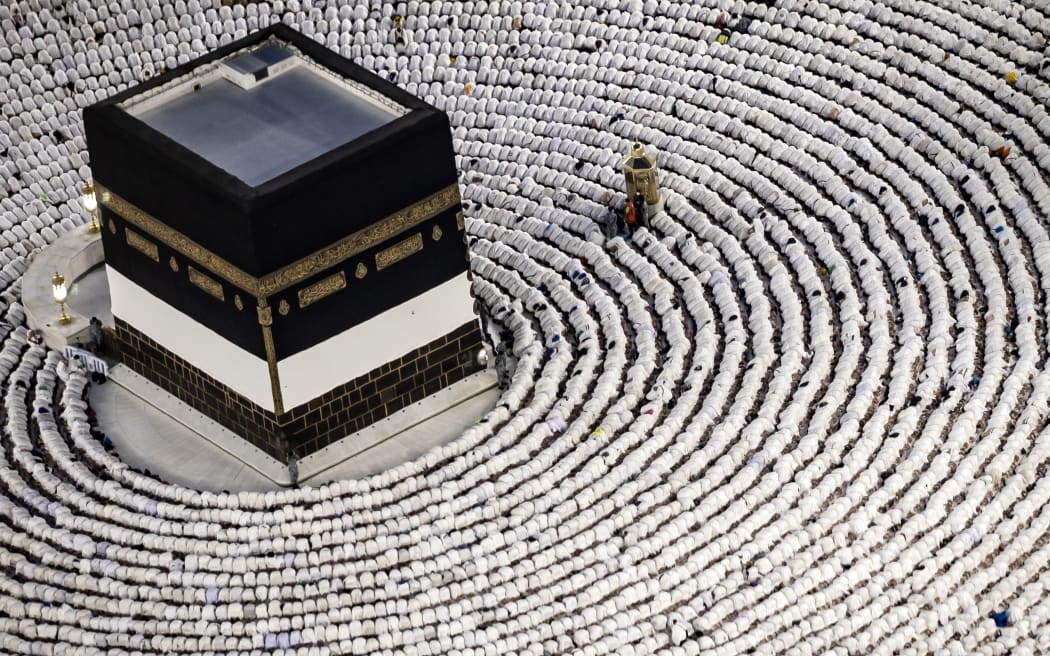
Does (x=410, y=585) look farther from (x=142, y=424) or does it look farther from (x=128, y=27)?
(x=128, y=27)

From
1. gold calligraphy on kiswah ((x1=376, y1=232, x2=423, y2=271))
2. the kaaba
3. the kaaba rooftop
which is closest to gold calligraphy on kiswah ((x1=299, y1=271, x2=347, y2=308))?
the kaaba

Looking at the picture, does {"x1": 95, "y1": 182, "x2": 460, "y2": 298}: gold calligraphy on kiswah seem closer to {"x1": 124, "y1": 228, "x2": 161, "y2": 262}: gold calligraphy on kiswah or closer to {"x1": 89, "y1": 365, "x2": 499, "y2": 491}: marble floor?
{"x1": 124, "y1": 228, "x2": 161, "y2": 262}: gold calligraphy on kiswah

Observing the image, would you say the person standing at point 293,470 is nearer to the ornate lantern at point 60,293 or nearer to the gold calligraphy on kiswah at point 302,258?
the gold calligraphy on kiswah at point 302,258

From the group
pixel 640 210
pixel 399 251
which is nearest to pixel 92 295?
pixel 399 251

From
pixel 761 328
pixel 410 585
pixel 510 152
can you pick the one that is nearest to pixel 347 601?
pixel 410 585

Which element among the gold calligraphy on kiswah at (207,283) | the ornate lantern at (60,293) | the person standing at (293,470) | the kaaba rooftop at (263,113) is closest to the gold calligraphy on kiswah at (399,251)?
the kaaba rooftop at (263,113)

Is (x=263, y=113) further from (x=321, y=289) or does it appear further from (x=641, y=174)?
(x=641, y=174)
